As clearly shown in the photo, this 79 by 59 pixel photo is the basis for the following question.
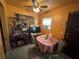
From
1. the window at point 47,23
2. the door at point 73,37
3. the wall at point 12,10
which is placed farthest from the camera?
the window at point 47,23

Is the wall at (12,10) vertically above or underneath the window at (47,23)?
above

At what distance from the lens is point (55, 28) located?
4.51 meters

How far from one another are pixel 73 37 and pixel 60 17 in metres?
1.62

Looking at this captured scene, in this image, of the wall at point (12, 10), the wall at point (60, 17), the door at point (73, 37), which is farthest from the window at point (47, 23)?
the door at point (73, 37)

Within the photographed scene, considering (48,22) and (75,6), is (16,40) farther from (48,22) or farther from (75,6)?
(75,6)

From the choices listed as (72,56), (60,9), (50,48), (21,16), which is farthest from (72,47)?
(21,16)

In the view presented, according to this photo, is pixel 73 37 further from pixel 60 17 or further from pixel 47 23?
pixel 47 23

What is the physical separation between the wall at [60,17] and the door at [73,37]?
1.82 feet

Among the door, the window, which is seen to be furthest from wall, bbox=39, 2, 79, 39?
the door

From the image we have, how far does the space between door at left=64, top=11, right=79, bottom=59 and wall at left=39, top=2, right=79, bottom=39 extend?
56 cm

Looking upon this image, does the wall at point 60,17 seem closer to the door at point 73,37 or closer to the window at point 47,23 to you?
the window at point 47,23

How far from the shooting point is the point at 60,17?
4090mm

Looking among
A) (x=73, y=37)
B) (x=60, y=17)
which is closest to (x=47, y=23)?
(x=60, y=17)

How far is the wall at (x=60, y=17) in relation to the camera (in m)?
3.44
